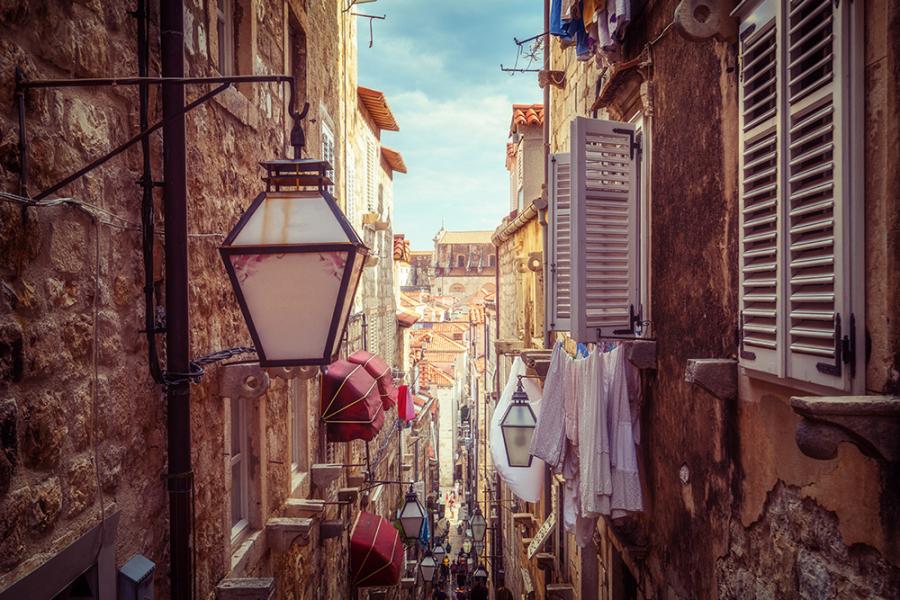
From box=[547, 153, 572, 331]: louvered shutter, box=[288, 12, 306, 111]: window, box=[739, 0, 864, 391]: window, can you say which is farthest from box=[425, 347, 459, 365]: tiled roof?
box=[739, 0, 864, 391]: window

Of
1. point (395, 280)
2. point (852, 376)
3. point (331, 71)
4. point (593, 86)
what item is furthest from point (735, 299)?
point (395, 280)

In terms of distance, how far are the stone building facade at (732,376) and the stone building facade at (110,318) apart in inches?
100

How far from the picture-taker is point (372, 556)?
827cm

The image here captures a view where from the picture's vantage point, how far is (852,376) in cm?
232

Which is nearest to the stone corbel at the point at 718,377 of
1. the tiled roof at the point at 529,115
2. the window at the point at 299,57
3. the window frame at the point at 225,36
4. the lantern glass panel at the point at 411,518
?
the window frame at the point at 225,36

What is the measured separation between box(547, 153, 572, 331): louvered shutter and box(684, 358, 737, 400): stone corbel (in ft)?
11.0

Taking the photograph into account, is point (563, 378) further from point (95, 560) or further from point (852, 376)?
point (95, 560)

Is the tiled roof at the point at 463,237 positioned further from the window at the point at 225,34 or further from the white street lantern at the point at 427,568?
the window at the point at 225,34

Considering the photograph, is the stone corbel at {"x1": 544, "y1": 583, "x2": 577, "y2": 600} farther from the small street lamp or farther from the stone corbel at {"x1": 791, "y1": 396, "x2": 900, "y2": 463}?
the stone corbel at {"x1": 791, "y1": 396, "x2": 900, "y2": 463}

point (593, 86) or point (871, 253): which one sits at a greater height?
point (593, 86)

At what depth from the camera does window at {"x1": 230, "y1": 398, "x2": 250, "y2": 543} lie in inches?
205

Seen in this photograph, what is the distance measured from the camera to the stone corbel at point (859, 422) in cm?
199

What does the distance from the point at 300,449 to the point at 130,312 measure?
14.9 feet

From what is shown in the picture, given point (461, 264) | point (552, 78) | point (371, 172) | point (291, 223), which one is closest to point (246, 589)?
point (291, 223)
